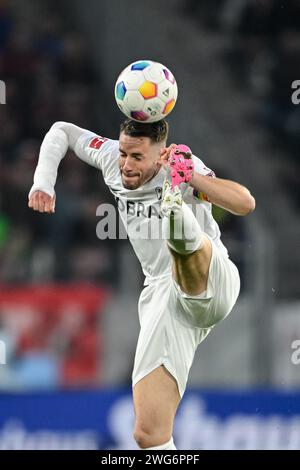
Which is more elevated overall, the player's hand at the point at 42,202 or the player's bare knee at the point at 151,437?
the player's hand at the point at 42,202

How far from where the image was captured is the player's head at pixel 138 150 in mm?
5543

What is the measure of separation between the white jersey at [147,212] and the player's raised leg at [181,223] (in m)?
0.32

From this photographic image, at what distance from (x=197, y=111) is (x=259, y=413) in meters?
3.30

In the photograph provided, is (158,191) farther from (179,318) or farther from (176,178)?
(179,318)

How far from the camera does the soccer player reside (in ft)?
17.3

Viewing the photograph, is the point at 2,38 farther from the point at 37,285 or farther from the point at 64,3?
the point at 37,285

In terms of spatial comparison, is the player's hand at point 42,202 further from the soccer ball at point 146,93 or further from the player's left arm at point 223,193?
the player's left arm at point 223,193

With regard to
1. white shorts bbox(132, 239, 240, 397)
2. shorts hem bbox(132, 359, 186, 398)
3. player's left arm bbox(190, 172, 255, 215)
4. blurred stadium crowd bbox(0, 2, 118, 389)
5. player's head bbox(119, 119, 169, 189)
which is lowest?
shorts hem bbox(132, 359, 186, 398)

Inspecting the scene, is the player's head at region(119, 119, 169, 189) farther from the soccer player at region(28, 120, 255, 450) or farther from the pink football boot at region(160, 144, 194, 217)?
the pink football boot at region(160, 144, 194, 217)

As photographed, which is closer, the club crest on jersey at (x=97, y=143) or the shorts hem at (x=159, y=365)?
the shorts hem at (x=159, y=365)

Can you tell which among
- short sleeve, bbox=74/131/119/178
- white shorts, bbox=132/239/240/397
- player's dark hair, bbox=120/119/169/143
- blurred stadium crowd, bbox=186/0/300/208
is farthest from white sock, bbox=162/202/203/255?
blurred stadium crowd, bbox=186/0/300/208

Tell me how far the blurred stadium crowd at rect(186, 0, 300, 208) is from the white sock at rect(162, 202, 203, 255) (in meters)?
5.28

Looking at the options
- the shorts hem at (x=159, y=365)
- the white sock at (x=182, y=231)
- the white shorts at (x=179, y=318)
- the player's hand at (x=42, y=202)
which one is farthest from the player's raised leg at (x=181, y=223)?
the player's hand at (x=42, y=202)
